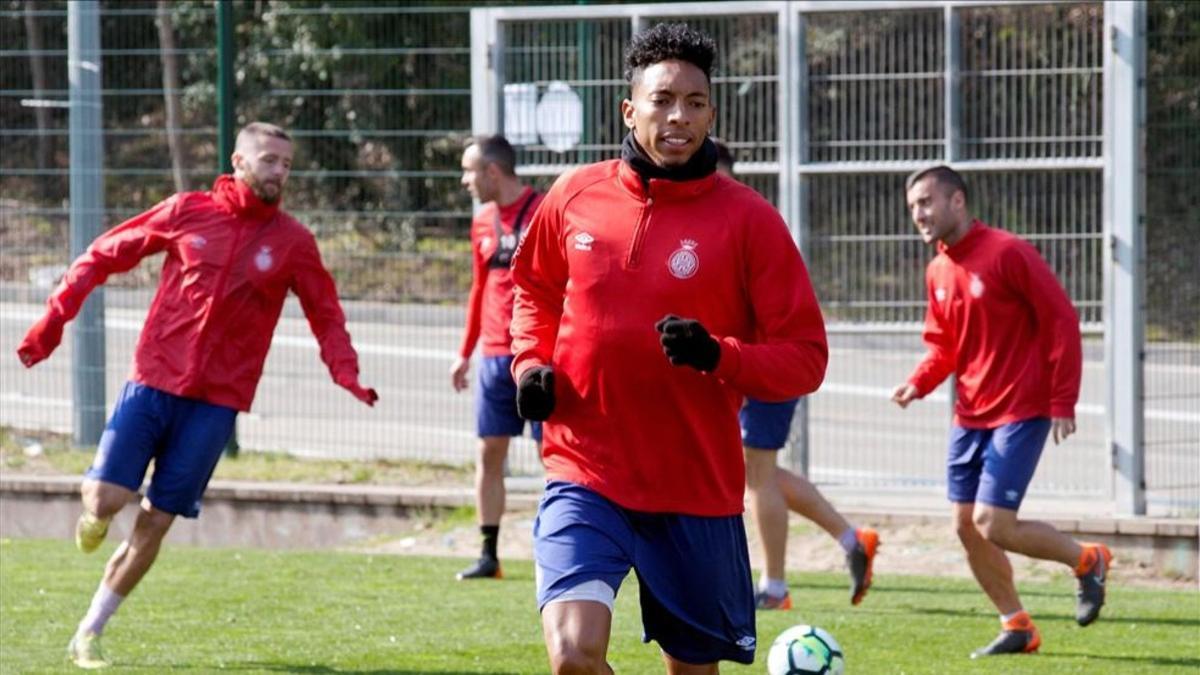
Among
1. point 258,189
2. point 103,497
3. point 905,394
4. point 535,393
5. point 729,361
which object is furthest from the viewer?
point 905,394

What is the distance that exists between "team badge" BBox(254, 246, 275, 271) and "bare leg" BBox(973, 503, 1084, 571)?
3099 mm

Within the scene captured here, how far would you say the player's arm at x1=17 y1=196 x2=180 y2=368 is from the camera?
8266mm

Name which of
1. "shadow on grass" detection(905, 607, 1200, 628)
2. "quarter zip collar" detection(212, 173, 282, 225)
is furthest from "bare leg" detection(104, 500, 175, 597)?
"shadow on grass" detection(905, 607, 1200, 628)

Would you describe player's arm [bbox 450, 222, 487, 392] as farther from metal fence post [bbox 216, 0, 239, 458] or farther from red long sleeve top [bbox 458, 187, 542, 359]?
metal fence post [bbox 216, 0, 239, 458]

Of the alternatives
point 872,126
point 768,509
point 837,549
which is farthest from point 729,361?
point 872,126

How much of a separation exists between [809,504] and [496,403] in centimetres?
180

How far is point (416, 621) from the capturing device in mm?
9523

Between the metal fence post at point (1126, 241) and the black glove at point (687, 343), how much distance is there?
672cm

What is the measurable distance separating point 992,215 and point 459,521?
360cm

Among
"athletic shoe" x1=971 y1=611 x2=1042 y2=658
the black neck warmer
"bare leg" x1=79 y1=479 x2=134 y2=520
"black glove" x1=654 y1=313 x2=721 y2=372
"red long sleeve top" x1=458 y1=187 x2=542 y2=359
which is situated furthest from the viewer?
"red long sleeve top" x1=458 y1=187 x2=542 y2=359

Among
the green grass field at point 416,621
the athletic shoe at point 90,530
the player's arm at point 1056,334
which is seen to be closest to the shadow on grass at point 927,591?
the green grass field at point 416,621

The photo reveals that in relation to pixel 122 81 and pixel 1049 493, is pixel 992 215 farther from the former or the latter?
pixel 122 81

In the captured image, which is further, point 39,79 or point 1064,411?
point 39,79

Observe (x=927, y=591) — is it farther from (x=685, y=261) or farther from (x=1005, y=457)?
(x=685, y=261)
